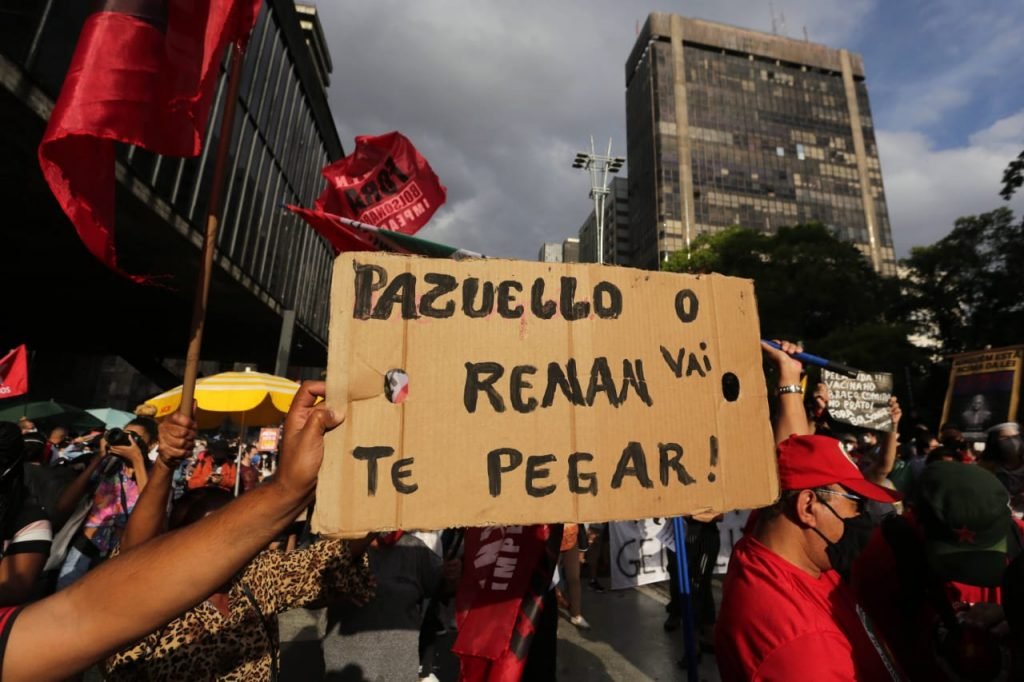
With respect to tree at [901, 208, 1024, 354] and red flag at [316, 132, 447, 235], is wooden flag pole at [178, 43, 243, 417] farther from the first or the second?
tree at [901, 208, 1024, 354]

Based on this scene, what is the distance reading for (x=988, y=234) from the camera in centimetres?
2912

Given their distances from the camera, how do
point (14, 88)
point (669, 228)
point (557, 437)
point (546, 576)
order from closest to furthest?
point (557, 437) < point (546, 576) < point (14, 88) < point (669, 228)

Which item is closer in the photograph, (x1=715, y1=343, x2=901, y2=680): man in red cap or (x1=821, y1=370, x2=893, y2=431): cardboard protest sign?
(x1=715, y1=343, x2=901, y2=680): man in red cap

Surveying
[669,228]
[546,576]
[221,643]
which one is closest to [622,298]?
[546,576]

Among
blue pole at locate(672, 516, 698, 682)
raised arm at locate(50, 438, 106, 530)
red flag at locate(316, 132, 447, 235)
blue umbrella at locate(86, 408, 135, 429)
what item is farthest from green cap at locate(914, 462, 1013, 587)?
blue umbrella at locate(86, 408, 135, 429)

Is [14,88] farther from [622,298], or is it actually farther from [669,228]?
[669,228]

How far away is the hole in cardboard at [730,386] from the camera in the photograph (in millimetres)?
1609

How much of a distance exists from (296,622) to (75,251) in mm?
14143

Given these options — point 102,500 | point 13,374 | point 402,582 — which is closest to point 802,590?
point 402,582

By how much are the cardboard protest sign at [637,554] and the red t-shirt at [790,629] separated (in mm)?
3567

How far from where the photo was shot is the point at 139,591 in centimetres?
98

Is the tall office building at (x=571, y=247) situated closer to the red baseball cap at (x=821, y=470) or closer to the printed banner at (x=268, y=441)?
the printed banner at (x=268, y=441)

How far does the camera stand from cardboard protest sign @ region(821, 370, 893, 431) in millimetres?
4379

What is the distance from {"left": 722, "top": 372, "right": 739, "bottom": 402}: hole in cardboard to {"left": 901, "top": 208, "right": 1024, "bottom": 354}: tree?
102ft
